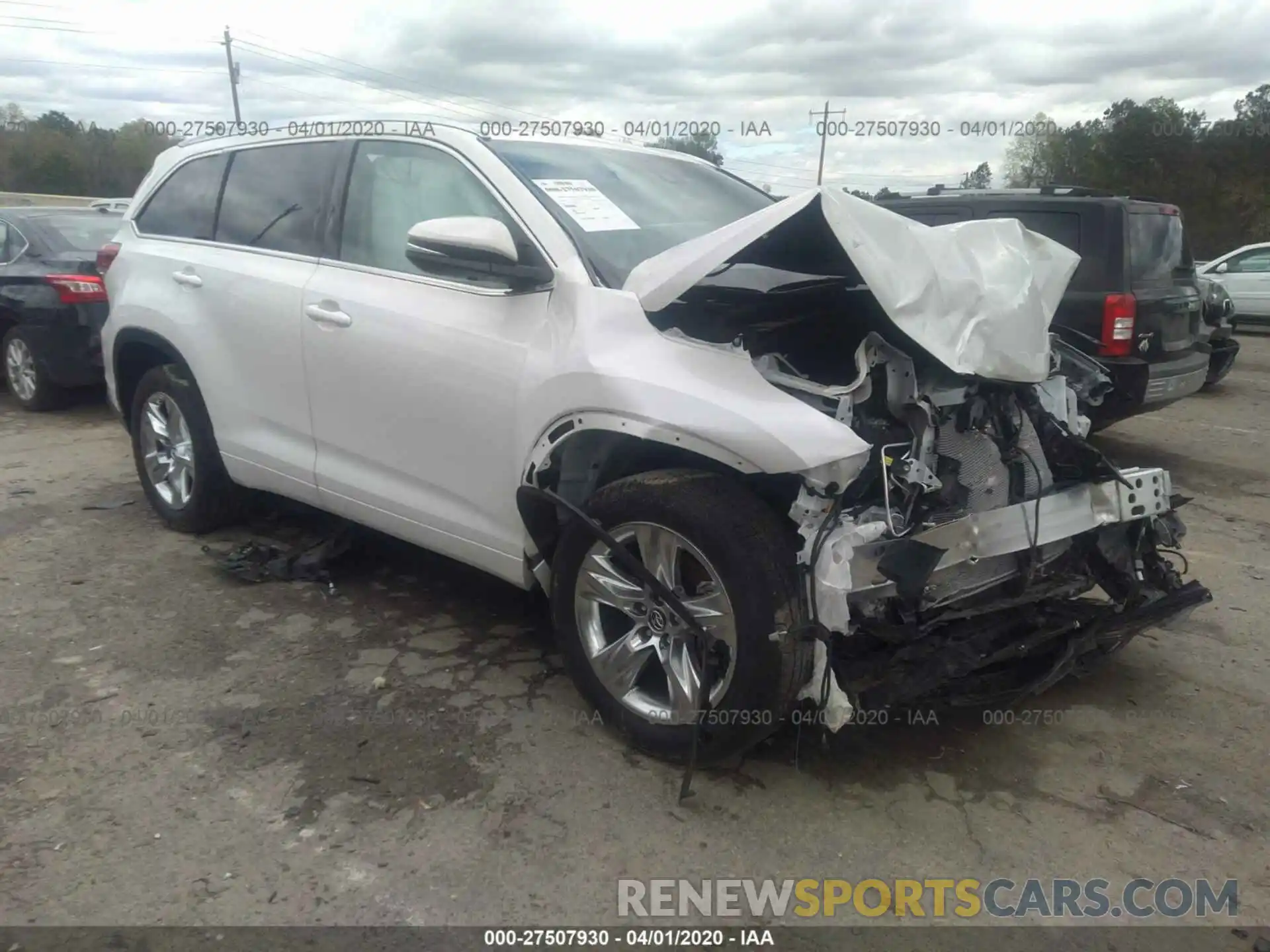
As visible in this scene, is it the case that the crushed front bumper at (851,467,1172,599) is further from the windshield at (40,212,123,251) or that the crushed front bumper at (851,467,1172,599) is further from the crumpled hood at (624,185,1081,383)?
the windshield at (40,212,123,251)

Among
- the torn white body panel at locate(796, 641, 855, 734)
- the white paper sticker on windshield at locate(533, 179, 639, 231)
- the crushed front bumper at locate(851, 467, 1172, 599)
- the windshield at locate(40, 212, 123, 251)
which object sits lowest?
the torn white body panel at locate(796, 641, 855, 734)

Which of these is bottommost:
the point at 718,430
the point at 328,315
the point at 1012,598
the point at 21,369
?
the point at 21,369

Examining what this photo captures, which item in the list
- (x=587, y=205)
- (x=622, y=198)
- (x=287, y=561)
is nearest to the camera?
(x=587, y=205)

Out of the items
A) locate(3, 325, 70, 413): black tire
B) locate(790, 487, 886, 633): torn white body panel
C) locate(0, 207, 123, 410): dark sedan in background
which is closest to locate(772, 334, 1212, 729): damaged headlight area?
locate(790, 487, 886, 633): torn white body panel

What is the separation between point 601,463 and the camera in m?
3.22

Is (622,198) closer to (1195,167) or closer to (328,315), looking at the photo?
(328,315)

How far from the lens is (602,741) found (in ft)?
10.5

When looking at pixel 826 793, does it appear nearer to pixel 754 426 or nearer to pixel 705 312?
pixel 754 426

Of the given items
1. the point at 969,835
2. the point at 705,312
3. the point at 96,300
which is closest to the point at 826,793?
the point at 969,835

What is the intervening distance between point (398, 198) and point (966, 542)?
2.43 metres

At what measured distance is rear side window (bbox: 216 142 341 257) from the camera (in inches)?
160

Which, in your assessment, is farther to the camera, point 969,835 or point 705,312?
point 705,312
